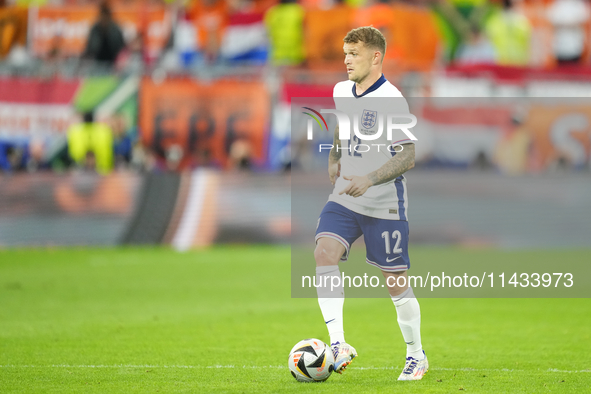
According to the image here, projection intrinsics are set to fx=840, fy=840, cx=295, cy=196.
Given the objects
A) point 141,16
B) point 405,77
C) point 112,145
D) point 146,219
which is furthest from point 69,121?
point 405,77

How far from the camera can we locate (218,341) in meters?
7.94

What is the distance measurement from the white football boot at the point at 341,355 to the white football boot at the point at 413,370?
1.38 ft

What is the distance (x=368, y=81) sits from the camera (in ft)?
20.2

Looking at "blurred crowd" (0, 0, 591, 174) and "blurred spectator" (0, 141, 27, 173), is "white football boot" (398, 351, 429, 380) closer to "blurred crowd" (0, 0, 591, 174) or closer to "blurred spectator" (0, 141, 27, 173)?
"blurred crowd" (0, 0, 591, 174)

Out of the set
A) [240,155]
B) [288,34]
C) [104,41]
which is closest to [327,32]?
[288,34]

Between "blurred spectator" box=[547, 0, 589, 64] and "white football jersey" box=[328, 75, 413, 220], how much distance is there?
14.5m

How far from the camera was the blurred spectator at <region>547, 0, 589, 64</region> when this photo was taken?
19.4 meters

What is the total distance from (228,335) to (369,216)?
2.72 metres

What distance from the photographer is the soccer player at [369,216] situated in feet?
19.9

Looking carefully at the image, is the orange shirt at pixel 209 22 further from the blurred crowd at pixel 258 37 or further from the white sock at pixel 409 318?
the white sock at pixel 409 318

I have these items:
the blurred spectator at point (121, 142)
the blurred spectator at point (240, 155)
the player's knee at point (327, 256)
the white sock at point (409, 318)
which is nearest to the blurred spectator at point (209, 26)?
the blurred spectator at point (240, 155)

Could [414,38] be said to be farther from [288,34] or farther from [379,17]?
[288,34]

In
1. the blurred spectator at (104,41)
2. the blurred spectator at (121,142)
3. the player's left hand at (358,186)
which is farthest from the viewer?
the blurred spectator at (104,41)

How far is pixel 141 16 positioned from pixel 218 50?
197 cm
